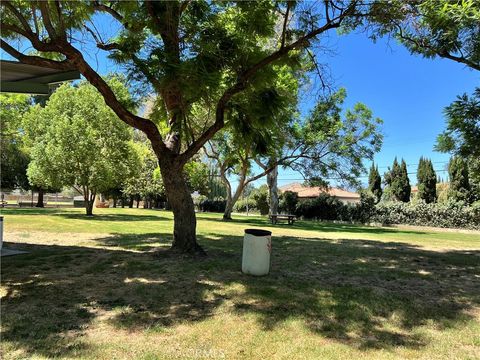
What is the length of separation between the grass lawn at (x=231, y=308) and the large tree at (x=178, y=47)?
2279 mm

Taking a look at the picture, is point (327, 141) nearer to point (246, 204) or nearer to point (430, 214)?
point (430, 214)

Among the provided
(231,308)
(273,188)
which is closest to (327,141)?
(273,188)

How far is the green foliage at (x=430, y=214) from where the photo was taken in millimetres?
24391

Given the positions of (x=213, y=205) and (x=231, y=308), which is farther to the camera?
(x=213, y=205)

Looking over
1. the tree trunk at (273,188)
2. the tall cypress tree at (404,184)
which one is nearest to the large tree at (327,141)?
the tree trunk at (273,188)

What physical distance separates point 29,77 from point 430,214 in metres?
25.3

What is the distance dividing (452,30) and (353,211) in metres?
25.0

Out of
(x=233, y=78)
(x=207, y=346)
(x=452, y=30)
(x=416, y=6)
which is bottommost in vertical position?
(x=207, y=346)

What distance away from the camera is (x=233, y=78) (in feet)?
29.4

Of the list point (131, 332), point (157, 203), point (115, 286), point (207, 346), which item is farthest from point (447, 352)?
point (157, 203)

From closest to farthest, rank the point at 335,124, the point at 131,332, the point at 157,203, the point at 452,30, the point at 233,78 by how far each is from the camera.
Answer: the point at 131,332
the point at 452,30
the point at 233,78
the point at 335,124
the point at 157,203

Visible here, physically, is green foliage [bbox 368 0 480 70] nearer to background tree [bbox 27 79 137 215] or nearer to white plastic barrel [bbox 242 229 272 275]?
white plastic barrel [bbox 242 229 272 275]

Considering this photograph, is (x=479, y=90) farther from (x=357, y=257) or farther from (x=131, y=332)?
(x=131, y=332)

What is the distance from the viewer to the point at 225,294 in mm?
5793
